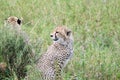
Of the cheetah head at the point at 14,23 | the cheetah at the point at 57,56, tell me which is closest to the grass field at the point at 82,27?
the cheetah at the point at 57,56

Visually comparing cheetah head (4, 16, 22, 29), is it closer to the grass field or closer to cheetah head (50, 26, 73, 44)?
the grass field

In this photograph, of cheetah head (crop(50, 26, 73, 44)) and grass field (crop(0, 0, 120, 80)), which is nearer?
cheetah head (crop(50, 26, 73, 44))

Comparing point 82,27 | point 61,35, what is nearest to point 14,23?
point 61,35

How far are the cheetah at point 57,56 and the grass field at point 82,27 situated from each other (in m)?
0.13

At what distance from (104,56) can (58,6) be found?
81.9 inches

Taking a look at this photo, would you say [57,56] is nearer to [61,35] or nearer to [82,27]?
[61,35]

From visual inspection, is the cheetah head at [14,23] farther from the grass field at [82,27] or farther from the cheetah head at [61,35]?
the cheetah head at [61,35]

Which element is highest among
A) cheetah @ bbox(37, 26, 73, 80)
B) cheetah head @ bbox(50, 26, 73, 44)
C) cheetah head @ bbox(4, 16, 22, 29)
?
cheetah head @ bbox(4, 16, 22, 29)

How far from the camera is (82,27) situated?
23.8 feet

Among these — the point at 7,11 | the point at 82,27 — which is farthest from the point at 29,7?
the point at 82,27

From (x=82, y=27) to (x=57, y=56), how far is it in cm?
171

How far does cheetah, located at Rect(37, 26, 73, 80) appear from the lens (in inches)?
215

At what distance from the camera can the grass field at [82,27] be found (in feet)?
18.9

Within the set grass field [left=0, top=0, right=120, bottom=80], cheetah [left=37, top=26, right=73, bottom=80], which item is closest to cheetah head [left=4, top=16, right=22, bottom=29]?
grass field [left=0, top=0, right=120, bottom=80]
